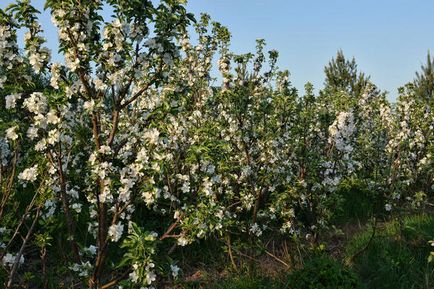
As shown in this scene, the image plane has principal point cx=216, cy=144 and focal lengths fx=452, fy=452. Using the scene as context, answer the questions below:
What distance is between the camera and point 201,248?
7.83 m

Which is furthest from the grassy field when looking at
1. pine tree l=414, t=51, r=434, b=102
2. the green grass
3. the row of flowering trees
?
pine tree l=414, t=51, r=434, b=102

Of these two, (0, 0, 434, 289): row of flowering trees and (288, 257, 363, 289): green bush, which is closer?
(0, 0, 434, 289): row of flowering trees

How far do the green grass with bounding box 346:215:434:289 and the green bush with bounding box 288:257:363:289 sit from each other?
1.00 meters

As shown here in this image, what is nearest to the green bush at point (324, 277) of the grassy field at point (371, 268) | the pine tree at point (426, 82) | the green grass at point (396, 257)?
the grassy field at point (371, 268)

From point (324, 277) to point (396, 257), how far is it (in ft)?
6.77

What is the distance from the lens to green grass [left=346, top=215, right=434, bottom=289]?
6074 millimetres

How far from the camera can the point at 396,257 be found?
263 inches

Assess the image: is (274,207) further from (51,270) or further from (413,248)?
(51,270)

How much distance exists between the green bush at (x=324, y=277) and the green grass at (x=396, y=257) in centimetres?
100

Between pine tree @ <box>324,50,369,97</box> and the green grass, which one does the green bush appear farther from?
pine tree @ <box>324,50,369,97</box>

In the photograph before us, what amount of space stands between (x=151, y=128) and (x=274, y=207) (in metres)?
3.58

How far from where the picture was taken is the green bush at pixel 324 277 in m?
5.11

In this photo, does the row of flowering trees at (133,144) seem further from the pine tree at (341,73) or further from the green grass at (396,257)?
the pine tree at (341,73)

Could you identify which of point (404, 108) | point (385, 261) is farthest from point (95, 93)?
point (404, 108)
